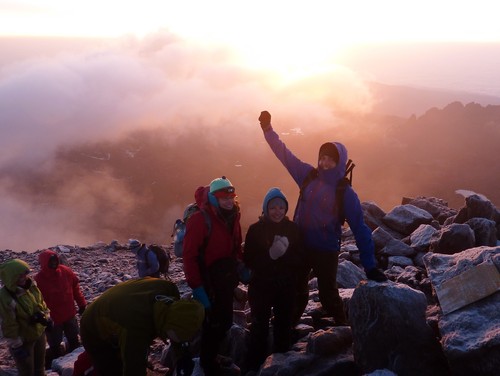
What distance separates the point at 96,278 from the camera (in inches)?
484

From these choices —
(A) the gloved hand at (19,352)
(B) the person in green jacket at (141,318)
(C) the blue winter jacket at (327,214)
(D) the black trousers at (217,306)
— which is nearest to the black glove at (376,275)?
(C) the blue winter jacket at (327,214)

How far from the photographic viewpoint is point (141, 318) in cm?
326

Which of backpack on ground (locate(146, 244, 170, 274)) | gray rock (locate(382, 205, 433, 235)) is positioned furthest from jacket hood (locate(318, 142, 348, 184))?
gray rock (locate(382, 205, 433, 235))

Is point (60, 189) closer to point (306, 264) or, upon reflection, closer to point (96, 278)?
point (96, 278)

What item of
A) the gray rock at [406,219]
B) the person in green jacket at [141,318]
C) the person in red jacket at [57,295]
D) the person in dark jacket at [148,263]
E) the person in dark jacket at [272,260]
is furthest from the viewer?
the gray rock at [406,219]

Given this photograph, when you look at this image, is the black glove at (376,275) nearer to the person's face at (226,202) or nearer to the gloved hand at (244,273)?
the gloved hand at (244,273)

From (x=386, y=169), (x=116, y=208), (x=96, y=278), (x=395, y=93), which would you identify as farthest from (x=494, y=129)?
(x=395, y=93)

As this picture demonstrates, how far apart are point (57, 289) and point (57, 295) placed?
Answer: 91 millimetres

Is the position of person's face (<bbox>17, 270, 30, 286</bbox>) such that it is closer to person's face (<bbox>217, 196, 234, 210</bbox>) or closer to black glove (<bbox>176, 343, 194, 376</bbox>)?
black glove (<bbox>176, 343, 194, 376</bbox>)

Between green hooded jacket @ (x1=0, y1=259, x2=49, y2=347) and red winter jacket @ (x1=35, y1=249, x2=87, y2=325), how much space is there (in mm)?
1006

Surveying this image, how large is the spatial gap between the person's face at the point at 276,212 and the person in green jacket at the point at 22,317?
10.0ft

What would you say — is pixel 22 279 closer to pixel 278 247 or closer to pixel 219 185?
pixel 219 185

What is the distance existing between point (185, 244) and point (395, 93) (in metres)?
199

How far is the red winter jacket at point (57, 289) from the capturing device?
6395 millimetres
